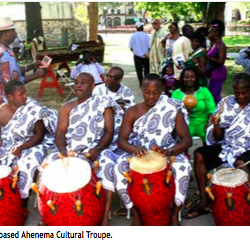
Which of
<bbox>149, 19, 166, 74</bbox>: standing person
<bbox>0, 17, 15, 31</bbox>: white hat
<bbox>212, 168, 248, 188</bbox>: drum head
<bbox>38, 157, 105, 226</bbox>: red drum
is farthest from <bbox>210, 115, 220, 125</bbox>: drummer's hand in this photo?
<bbox>149, 19, 166, 74</bbox>: standing person

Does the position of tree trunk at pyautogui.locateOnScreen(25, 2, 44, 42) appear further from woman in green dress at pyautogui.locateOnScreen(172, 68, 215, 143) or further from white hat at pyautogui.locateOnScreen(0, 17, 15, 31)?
woman in green dress at pyautogui.locateOnScreen(172, 68, 215, 143)

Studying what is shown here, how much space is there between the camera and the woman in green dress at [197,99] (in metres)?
4.58

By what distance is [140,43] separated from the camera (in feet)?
33.0

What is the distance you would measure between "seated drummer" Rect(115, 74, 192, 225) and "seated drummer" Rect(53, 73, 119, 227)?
7.0 inches

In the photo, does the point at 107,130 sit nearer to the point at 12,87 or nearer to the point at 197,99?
the point at 12,87

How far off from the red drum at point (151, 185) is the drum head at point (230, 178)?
366 millimetres

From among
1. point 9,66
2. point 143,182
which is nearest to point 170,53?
point 9,66

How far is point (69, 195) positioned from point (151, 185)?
64 centimetres

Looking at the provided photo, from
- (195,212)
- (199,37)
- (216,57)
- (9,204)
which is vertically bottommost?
(195,212)

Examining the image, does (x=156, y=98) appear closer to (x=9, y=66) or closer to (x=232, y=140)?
(x=232, y=140)

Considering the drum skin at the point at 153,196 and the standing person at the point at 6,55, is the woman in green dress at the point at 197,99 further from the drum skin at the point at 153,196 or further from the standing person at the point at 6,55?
the standing person at the point at 6,55

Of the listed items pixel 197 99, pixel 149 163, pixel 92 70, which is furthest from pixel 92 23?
pixel 149 163
